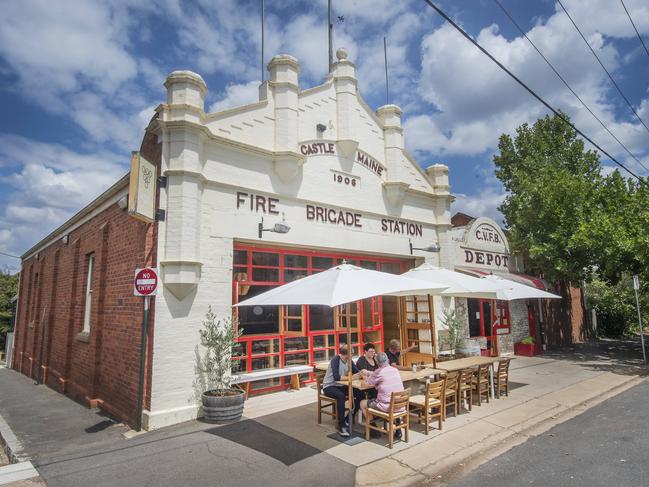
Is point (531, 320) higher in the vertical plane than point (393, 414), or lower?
higher

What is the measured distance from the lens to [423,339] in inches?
485

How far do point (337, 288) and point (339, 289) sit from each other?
4cm

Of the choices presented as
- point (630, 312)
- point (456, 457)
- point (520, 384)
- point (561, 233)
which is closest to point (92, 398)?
point (456, 457)

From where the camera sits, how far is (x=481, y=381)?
827 centimetres

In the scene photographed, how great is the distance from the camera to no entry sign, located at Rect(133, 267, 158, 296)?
7070 mm

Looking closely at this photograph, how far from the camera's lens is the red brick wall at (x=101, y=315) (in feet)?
25.9

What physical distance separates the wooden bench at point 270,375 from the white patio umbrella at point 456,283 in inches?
125

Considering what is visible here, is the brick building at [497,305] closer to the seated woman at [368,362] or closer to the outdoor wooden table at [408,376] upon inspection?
the outdoor wooden table at [408,376]

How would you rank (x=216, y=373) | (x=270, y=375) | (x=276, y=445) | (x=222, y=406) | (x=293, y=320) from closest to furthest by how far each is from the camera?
(x=276, y=445) < (x=222, y=406) < (x=216, y=373) < (x=270, y=375) < (x=293, y=320)

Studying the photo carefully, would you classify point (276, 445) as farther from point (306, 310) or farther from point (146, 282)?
point (306, 310)

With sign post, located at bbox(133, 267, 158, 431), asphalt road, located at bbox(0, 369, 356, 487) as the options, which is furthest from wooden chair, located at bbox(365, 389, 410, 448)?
sign post, located at bbox(133, 267, 158, 431)

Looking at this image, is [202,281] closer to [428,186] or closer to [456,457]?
[456,457]

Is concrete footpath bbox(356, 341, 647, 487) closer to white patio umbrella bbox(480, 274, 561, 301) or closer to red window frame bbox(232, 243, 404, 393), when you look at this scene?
white patio umbrella bbox(480, 274, 561, 301)

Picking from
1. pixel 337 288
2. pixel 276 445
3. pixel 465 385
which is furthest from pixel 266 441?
pixel 465 385
